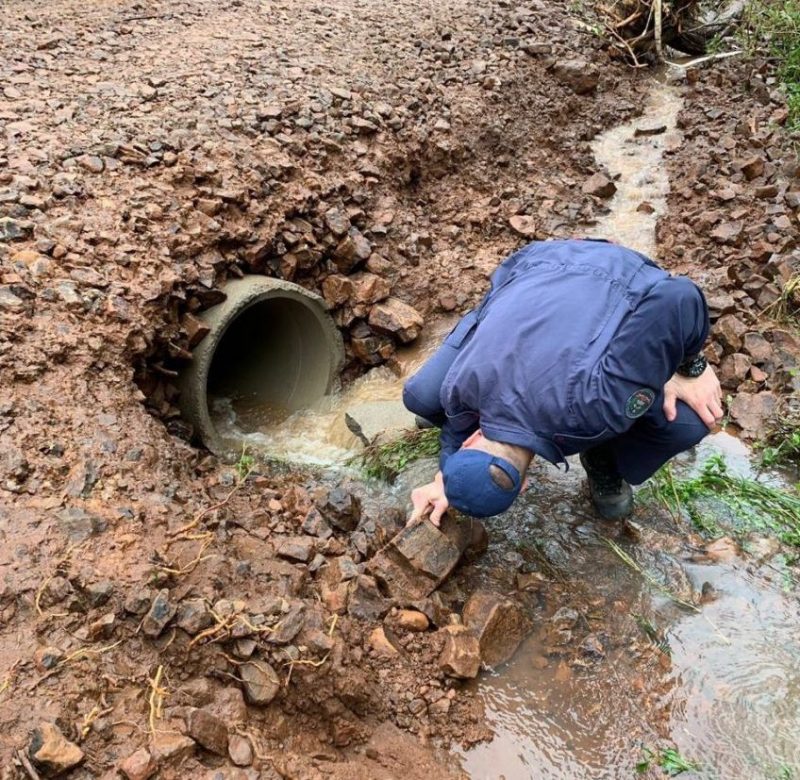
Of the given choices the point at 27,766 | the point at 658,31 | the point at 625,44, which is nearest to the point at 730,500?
the point at 27,766

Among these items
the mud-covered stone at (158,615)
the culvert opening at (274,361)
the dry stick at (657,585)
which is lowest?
the culvert opening at (274,361)

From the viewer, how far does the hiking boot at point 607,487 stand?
3207 millimetres

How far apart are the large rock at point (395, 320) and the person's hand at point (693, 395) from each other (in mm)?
2240

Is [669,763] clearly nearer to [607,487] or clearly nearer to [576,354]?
[607,487]

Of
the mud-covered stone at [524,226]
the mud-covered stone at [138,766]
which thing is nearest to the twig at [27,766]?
the mud-covered stone at [138,766]

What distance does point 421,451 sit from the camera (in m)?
3.85

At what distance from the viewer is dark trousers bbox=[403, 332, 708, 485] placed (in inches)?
108

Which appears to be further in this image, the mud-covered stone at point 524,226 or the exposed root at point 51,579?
the mud-covered stone at point 524,226

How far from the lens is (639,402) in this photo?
2.31 meters

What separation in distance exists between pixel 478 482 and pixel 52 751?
4.61 feet

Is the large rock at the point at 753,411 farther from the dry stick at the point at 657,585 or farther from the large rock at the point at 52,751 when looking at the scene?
the large rock at the point at 52,751

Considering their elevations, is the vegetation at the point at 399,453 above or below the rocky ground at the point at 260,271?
below

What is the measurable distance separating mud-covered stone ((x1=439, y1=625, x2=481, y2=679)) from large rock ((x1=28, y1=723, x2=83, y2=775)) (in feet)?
4.20

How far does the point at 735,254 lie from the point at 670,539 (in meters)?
2.37
